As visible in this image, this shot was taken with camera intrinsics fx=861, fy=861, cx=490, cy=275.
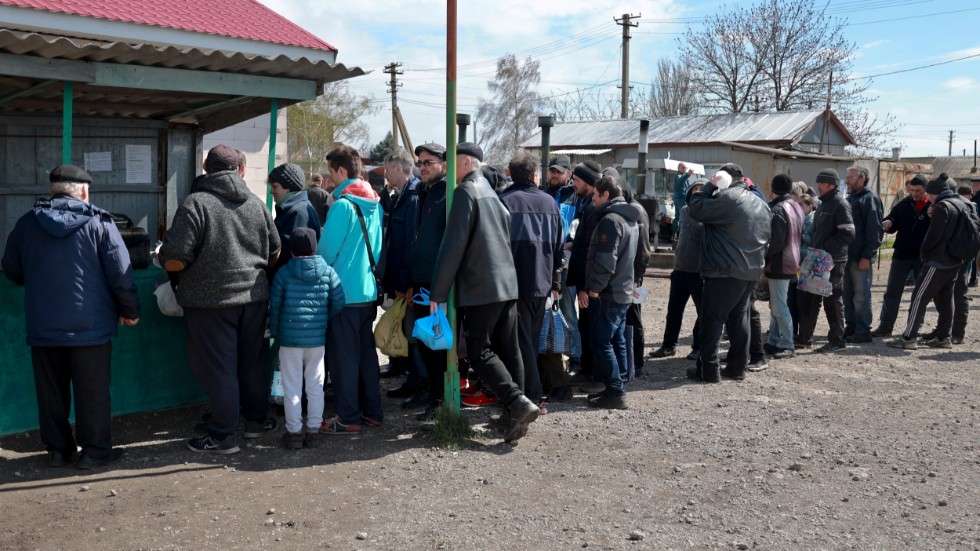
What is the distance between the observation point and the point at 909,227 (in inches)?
381

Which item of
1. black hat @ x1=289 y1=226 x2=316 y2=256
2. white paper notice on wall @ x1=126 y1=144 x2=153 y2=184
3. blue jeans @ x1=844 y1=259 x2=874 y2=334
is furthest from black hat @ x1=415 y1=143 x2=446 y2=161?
blue jeans @ x1=844 y1=259 x2=874 y2=334

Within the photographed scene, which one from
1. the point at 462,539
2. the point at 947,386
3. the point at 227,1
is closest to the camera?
the point at 462,539

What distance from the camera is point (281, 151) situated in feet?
40.4

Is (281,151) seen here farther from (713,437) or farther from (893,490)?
(893,490)

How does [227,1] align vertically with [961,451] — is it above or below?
above

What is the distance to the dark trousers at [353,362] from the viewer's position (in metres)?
5.69

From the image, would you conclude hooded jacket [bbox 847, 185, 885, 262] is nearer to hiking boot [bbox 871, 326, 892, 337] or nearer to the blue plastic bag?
hiking boot [bbox 871, 326, 892, 337]

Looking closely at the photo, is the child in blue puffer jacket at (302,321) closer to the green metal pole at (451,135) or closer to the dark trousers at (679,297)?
the green metal pole at (451,135)

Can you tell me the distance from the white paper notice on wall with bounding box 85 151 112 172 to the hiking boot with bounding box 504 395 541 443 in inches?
180

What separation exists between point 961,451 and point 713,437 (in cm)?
158

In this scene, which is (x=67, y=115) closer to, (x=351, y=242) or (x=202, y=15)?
(x=351, y=242)

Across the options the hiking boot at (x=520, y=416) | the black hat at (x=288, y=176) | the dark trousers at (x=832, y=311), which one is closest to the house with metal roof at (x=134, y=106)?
the black hat at (x=288, y=176)

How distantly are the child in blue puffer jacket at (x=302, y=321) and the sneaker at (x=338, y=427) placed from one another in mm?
273

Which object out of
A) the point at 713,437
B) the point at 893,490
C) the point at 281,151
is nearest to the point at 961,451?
the point at 893,490
